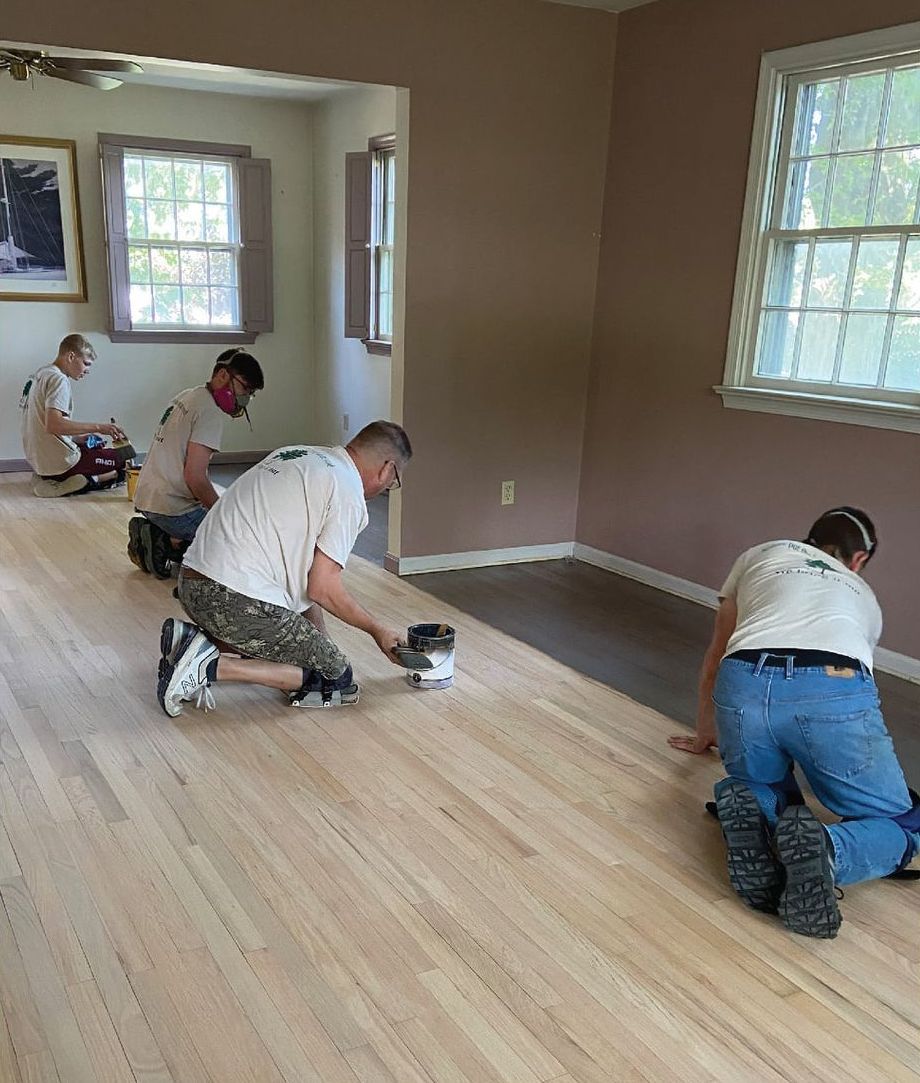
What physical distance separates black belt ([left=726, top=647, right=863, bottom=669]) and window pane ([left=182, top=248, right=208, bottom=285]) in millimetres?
6210

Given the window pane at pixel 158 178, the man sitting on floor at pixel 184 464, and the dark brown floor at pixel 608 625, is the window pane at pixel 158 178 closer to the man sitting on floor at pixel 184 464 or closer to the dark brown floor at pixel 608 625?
the man sitting on floor at pixel 184 464

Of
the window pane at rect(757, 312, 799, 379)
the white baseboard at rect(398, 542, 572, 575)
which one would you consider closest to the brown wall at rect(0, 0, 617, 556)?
the white baseboard at rect(398, 542, 572, 575)

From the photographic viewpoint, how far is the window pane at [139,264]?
23.2 ft

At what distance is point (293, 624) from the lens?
309 cm

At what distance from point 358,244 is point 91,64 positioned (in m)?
2.73

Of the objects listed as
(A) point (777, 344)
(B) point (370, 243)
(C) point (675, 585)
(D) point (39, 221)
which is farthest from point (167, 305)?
(A) point (777, 344)

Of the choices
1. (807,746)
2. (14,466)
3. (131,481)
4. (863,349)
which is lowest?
(14,466)

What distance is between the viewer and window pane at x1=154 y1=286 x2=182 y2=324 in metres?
7.26

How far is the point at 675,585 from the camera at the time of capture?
4.71m

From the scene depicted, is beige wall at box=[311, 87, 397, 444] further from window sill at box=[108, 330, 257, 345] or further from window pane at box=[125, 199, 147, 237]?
window pane at box=[125, 199, 147, 237]

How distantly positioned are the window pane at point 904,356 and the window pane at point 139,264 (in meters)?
5.48

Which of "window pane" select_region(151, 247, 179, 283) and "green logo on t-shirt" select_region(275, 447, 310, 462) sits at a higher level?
"window pane" select_region(151, 247, 179, 283)

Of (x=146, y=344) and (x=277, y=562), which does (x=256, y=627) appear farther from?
(x=146, y=344)

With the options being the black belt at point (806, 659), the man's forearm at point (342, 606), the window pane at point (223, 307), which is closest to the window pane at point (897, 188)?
the black belt at point (806, 659)
